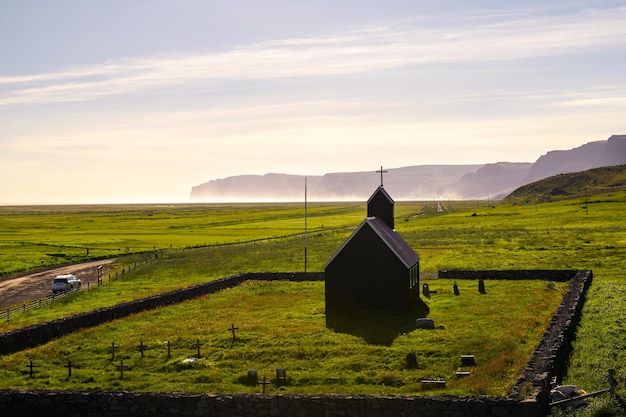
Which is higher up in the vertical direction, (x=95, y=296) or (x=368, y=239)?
(x=368, y=239)

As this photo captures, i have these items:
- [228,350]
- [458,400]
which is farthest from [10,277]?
[458,400]

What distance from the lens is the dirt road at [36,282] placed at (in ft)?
213

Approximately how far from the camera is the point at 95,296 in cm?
6288

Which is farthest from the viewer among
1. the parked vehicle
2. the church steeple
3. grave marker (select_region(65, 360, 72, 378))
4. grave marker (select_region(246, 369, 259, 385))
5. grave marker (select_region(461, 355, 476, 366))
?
the parked vehicle

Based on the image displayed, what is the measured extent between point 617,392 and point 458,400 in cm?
604

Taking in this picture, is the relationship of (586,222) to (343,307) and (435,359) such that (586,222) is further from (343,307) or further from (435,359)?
(435,359)

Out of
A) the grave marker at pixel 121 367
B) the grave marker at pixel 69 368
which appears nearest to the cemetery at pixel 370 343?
the grave marker at pixel 121 367

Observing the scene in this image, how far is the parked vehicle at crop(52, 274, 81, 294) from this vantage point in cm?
6606

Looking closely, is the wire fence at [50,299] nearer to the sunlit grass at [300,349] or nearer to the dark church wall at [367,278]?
the sunlit grass at [300,349]

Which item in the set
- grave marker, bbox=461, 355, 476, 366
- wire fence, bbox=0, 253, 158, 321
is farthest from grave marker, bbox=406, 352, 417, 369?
wire fence, bbox=0, 253, 158, 321

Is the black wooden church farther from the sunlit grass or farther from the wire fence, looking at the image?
the wire fence

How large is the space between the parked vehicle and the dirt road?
1.27 m

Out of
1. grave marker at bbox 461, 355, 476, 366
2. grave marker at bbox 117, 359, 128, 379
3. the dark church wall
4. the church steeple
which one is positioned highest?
the church steeple

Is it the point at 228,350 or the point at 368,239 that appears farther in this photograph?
the point at 368,239
